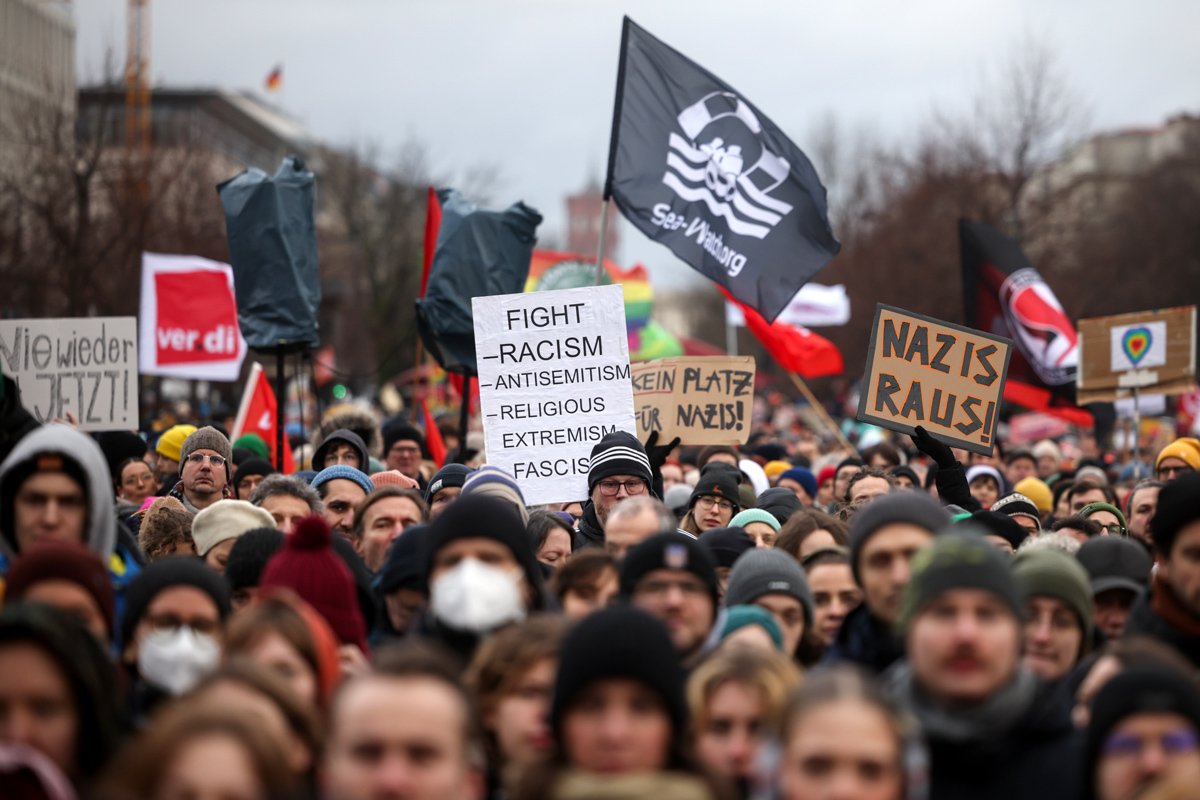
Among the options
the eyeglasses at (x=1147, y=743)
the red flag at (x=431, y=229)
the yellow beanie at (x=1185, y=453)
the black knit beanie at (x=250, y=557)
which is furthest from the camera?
the red flag at (x=431, y=229)

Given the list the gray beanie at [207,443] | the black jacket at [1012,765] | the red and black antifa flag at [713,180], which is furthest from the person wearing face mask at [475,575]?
the red and black antifa flag at [713,180]

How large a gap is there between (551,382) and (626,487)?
1654 millimetres

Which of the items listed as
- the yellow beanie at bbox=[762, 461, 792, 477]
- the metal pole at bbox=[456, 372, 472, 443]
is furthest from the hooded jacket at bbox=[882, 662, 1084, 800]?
the yellow beanie at bbox=[762, 461, 792, 477]

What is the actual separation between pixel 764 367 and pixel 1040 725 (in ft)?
234

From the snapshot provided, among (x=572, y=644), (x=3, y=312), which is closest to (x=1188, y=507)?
(x=572, y=644)

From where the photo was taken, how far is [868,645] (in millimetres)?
5617

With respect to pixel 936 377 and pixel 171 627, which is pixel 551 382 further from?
pixel 171 627

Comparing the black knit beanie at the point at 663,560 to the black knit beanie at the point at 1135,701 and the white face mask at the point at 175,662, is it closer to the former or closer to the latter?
the white face mask at the point at 175,662

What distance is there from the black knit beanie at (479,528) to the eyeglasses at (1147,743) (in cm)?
207

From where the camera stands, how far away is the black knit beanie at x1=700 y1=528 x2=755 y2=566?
7.78 metres

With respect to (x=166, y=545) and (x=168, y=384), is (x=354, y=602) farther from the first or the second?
(x=168, y=384)

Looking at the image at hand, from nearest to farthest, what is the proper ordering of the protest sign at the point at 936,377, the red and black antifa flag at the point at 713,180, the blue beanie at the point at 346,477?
the blue beanie at the point at 346,477, the protest sign at the point at 936,377, the red and black antifa flag at the point at 713,180

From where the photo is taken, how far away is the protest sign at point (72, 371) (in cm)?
1055

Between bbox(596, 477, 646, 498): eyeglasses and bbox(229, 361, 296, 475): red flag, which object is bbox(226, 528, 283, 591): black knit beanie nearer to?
bbox(596, 477, 646, 498): eyeglasses
